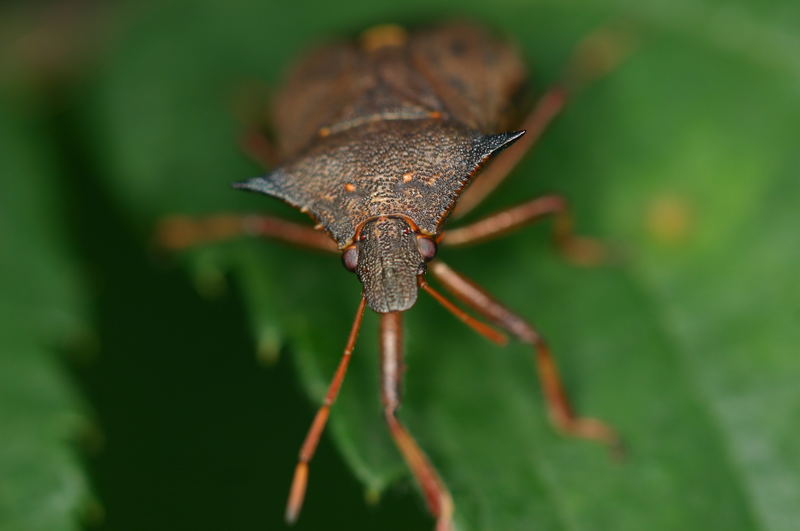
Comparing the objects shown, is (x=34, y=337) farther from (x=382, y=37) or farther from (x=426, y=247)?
(x=382, y=37)

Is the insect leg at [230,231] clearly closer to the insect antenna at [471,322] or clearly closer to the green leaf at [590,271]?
the green leaf at [590,271]

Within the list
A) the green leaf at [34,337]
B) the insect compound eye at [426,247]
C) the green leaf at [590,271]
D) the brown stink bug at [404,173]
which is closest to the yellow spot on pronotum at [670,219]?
the green leaf at [590,271]

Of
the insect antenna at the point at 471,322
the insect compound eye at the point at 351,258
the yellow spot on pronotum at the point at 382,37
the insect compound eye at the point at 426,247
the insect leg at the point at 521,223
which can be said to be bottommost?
the insect antenna at the point at 471,322

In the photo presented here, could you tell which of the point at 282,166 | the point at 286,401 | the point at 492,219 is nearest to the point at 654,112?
the point at 492,219

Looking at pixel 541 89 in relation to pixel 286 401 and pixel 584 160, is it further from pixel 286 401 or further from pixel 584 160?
pixel 286 401

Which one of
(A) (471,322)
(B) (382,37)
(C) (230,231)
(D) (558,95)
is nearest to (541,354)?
(A) (471,322)

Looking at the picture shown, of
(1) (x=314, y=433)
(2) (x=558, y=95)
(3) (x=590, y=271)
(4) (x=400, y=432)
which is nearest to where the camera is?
(4) (x=400, y=432)

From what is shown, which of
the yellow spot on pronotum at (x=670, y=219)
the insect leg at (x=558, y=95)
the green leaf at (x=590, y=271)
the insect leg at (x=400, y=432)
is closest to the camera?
the insect leg at (x=400, y=432)
